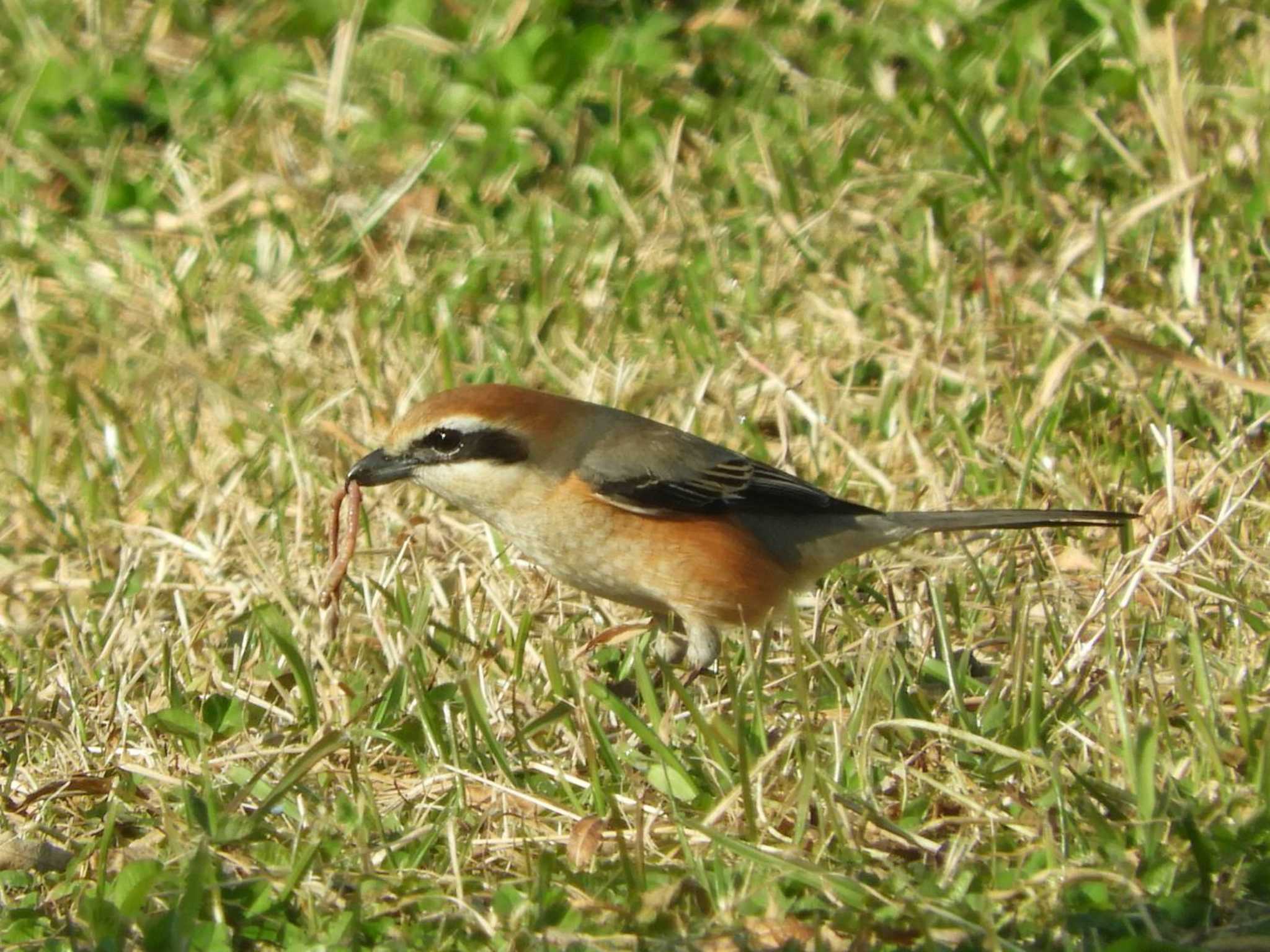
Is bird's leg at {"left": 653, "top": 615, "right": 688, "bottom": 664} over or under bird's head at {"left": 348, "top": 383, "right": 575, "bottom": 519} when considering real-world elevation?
under

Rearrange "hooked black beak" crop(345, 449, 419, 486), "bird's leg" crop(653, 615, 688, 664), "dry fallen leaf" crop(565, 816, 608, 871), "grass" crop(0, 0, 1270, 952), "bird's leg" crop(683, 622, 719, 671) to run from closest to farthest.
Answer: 1. "grass" crop(0, 0, 1270, 952)
2. "dry fallen leaf" crop(565, 816, 608, 871)
3. "hooked black beak" crop(345, 449, 419, 486)
4. "bird's leg" crop(683, 622, 719, 671)
5. "bird's leg" crop(653, 615, 688, 664)

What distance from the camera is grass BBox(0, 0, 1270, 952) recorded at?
14.3 ft

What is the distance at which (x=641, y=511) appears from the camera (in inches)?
233

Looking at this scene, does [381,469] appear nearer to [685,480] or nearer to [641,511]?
[641,511]

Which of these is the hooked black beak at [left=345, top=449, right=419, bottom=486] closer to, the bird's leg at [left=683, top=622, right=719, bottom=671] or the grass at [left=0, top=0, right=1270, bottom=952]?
the grass at [left=0, top=0, right=1270, bottom=952]

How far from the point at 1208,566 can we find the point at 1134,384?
4.34 feet

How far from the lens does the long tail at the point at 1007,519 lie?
19.0 ft

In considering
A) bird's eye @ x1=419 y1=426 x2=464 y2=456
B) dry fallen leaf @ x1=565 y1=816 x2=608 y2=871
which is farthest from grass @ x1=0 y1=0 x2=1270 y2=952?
bird's eye @ x1=419 y1=426 x2=464 y2=456

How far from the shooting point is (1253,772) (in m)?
4.44

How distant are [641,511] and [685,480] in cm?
24

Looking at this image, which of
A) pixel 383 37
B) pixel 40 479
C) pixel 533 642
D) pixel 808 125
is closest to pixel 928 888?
pixel 533 642

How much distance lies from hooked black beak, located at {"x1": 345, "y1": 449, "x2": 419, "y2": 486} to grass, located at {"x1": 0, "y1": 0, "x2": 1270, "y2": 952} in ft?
1.30

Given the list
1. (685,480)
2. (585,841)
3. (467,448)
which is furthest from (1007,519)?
(585,841)

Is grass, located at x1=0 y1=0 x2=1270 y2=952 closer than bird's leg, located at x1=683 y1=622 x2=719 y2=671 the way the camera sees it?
Yes
